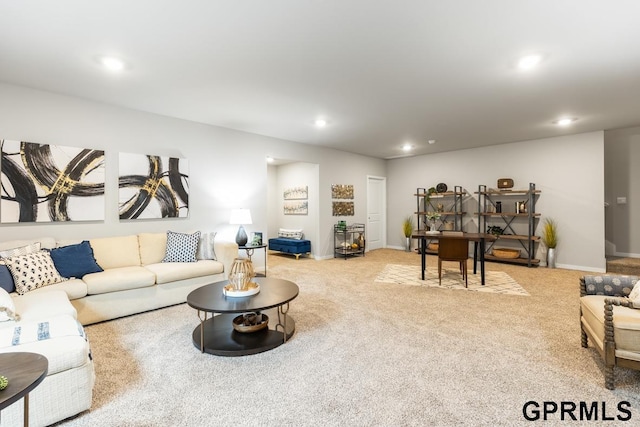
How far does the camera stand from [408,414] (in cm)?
177

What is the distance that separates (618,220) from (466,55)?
5665 mm

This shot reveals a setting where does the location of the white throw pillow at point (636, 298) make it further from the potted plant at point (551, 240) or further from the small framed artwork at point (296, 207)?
the small framed artwork at point (296, 207)

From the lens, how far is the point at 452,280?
486cm

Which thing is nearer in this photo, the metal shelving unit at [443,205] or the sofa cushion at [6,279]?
the sofa cushion at [6,279]

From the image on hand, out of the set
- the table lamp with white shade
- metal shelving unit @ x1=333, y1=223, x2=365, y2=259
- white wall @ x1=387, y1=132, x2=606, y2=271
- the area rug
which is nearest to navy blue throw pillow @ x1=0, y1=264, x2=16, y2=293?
the table lamp with white shade

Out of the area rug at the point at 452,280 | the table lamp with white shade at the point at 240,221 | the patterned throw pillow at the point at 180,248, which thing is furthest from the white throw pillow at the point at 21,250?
the area rug at the point at 452,280

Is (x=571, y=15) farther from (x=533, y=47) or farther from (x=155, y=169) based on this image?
(x=155, y=169)

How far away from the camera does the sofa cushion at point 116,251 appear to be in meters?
3.67

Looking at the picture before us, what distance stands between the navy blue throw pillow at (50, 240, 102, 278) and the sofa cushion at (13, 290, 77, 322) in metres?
0.47

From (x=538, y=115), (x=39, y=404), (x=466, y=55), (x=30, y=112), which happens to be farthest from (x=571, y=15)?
(x=30, y=112)

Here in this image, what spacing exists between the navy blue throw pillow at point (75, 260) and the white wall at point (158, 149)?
487mm

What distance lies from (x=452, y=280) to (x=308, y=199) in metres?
3.56

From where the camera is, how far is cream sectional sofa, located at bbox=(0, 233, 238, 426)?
→ 67.6 inches

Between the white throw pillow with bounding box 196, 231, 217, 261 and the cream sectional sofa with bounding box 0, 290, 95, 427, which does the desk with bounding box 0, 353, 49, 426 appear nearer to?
the cream sectional sofa with bounding box 0, 290, 95, 427
